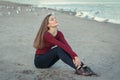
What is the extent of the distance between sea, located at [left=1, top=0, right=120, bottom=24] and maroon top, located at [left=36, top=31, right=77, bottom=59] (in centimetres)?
870

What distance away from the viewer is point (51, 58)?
24.9 feet

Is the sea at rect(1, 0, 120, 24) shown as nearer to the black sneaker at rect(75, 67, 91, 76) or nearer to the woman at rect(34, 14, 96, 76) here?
the woman at rect(34, 14, 96, 76)

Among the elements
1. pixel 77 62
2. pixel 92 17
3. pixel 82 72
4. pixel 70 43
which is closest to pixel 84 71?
pixel 82 72

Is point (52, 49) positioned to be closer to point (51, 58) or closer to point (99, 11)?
point (51, 58)

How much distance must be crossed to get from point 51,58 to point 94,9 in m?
12.6

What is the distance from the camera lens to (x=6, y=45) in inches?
391

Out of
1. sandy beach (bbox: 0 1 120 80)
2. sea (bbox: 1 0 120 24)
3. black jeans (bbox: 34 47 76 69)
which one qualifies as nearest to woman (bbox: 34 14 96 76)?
black jeans (bbox: 34 47 76 69)

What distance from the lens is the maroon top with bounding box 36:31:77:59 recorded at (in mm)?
7140

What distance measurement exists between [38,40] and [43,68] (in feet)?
1.76

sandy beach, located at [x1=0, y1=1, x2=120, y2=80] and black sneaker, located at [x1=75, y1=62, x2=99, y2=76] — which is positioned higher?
black sneaker, located at [x1=75, y1=62, x2=99, y2=76]

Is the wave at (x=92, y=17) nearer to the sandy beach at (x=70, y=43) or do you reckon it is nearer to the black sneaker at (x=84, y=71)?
the sandy beach at (x=70, y=43)

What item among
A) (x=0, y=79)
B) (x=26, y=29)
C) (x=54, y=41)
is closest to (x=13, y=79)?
(x=0, y=79)

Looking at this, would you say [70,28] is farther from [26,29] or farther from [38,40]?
[38,40]

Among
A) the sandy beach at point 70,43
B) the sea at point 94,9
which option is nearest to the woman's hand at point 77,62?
the sandy beach at point 70,43
